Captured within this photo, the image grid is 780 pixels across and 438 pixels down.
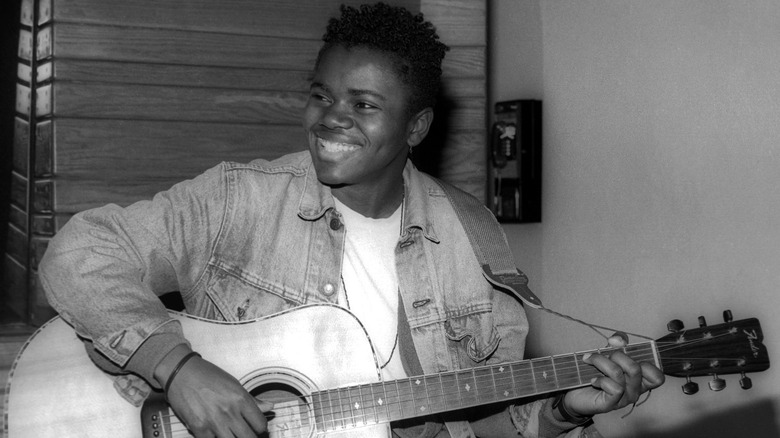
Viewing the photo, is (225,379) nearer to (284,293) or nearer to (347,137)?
(284,293)

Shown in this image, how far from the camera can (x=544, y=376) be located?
207 centimetres

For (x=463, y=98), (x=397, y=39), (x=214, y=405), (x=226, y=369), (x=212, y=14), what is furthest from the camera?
(x=463, y=98)

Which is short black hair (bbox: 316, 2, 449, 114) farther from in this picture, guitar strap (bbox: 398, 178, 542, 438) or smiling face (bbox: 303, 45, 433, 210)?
guitar strap (bbox: 398, 178, 542, 438)

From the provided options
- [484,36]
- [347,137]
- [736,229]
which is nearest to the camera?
[347,137]

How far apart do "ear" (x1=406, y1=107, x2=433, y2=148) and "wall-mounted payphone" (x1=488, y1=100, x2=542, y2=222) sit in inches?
44.3

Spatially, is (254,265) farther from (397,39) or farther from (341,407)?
(397,39)

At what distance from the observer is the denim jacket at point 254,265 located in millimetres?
1906

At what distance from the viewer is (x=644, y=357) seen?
2.09m

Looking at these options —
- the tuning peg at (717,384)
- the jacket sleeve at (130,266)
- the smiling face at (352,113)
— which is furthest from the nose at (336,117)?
the tuning peg at (717,384)

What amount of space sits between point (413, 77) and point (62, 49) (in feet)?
3.98

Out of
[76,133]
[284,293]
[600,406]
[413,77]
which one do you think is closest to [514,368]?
[600,406]

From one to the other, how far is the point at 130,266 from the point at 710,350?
133cm

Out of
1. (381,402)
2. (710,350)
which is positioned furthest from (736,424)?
(381,402)

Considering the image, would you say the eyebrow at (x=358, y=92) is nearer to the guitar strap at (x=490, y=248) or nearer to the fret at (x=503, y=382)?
the guitar strap at (x=490, y=248)
